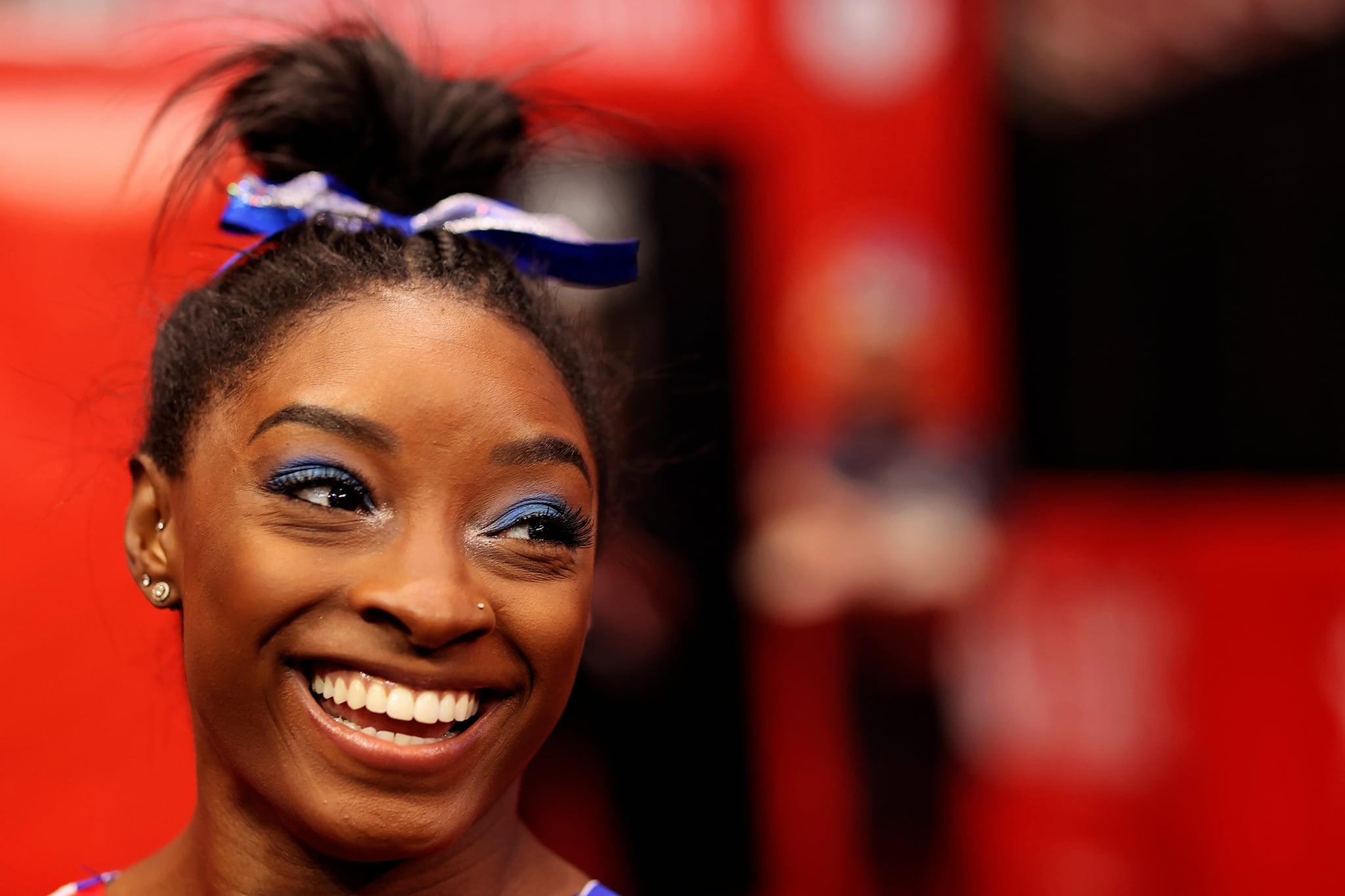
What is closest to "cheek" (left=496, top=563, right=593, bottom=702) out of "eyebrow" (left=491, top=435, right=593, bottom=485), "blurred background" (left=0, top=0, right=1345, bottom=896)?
"eyebrow" (left=491, top=435, right=593, bottom=485)

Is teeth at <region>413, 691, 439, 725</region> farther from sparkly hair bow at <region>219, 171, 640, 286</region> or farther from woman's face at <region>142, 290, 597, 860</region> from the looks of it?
sparkly hair bow at <region>219, 171, 640, 286</region>

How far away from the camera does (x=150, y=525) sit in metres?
1.27

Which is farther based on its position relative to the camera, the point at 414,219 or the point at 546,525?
the point at 414,219

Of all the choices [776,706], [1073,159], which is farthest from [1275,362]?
[776,706]

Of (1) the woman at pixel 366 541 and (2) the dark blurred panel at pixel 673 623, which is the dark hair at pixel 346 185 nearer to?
(1) the woman at pixel 366 541

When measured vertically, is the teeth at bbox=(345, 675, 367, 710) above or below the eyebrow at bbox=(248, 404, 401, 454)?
below

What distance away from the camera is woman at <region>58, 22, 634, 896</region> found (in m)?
1.09

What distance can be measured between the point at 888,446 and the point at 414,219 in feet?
10.7

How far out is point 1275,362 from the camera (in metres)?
4.77

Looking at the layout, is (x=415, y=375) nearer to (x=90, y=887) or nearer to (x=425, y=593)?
(x=425, y=593)

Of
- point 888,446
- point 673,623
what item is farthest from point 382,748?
point 888,446

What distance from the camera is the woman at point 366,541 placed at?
109 centimetres

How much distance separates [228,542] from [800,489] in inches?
131

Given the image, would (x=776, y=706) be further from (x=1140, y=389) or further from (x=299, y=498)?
(x=299, y=498)
